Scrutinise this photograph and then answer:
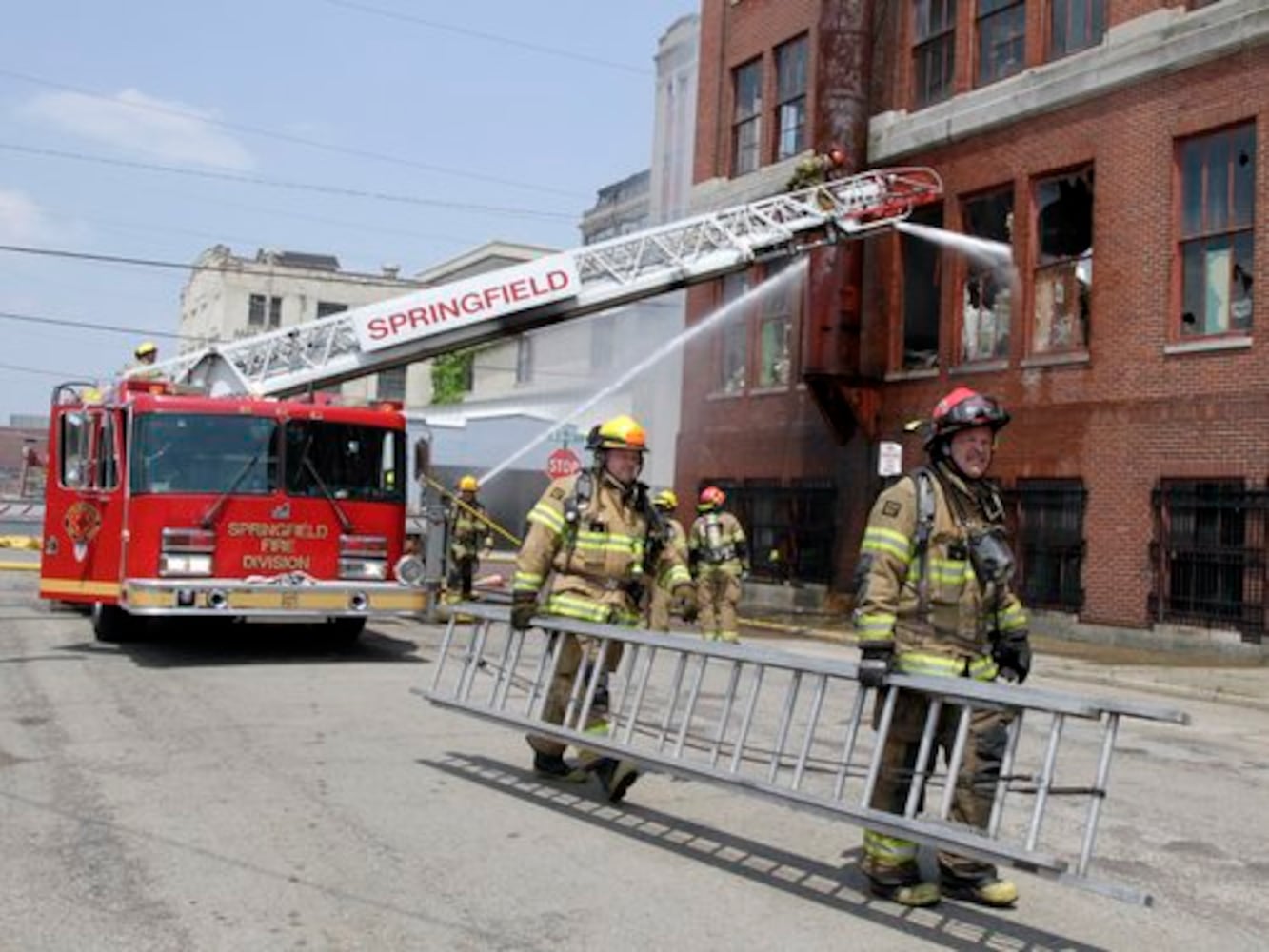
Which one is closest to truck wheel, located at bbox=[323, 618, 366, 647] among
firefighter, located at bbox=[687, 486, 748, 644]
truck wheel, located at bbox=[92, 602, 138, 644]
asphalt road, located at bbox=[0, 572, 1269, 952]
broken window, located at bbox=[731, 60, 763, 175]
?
truck wheel, located at bbox=[92, 602, 138, 644]

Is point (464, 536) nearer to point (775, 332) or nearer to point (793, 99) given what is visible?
point (775, 332)

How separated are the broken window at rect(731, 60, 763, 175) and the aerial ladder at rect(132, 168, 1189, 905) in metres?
5.37

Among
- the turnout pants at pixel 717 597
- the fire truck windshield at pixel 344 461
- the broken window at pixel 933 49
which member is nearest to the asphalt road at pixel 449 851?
the fire truck windshield at pixel 344 461

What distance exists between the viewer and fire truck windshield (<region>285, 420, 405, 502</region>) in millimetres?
10836

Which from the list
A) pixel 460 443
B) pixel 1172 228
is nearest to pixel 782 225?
pixel 1172 228

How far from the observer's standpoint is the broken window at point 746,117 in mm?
24391

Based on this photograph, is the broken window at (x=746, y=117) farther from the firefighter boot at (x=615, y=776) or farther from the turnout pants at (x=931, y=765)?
the turnout pants at (x=931, y=765)

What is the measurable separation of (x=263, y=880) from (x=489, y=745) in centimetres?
271

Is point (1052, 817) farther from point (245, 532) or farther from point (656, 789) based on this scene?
point (245, 532)

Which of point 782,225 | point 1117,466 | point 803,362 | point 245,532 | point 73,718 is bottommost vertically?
point 73,718

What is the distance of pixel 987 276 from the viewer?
19.0 meters

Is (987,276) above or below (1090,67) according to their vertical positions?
below

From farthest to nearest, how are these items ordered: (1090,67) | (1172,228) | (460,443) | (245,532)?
(460,443), (1090,67), (1172,228), (245,532)

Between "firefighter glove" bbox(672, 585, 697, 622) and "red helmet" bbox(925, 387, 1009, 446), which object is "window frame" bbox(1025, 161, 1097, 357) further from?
"red helmet" bbox(925, 387, 1009, 446)
